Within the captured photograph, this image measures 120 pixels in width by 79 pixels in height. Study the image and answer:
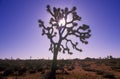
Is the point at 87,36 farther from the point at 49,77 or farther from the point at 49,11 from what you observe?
the point at 49,77

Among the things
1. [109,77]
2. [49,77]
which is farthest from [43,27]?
[109,77]

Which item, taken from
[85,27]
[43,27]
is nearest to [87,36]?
[85,27]

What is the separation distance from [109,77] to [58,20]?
825 centimetres

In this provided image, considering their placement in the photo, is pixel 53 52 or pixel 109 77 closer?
pixel 109 77

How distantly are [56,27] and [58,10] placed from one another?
6.42ft

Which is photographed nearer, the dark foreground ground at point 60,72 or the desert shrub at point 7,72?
the dark foreground ground at point 60,72

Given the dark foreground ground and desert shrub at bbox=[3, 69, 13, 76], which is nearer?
the dark foreground ground

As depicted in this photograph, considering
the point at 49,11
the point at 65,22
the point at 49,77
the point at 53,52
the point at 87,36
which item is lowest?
the point at 49,77

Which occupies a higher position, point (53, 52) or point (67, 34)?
point (67, 34)

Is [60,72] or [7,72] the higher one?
[60,72]

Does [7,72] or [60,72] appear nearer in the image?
[60,72]

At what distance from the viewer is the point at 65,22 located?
72.6ft

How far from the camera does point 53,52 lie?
22.7m

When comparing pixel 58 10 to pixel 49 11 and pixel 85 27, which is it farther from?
pixel 85 27
